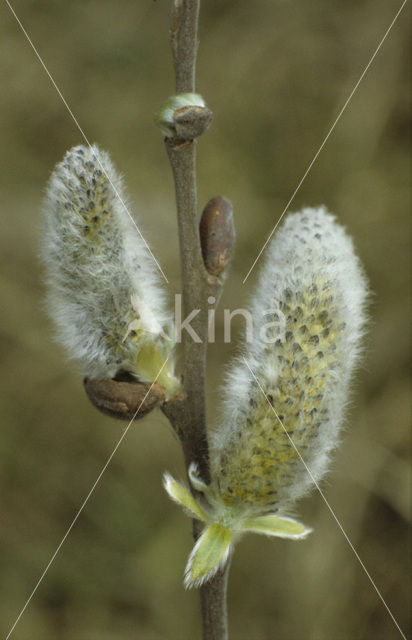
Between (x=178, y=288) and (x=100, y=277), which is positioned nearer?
(x=100, y=277)

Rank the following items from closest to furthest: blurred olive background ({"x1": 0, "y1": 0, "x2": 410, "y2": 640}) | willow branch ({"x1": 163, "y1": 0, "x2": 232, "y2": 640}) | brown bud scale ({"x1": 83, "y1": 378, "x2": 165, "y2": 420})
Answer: willow branch ({"x1": 163, "y1": 0, "x2": 232, "y2": 640}) < brown bud scale ({"x1": 83, "y1": 378, "x2": 165, "y2": 420}) < blurred olive background ({"x1": 0, "y1": 0, "x2": 410, "y2": 640})

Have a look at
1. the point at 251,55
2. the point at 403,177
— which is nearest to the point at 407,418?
the point at 403,177

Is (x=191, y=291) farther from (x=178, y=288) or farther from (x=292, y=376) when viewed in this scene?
(x=178, y=288)

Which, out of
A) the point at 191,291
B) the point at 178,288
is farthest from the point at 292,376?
the point at 178,288

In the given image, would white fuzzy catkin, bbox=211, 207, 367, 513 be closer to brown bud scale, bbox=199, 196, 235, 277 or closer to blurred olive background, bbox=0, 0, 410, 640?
brown bud scale, bbox=199, 196, 235, 277

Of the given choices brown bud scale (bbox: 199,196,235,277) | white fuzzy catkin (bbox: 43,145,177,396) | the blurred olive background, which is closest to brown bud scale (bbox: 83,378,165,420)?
white fuzzy catkin (bbox: 43,145,177,396)

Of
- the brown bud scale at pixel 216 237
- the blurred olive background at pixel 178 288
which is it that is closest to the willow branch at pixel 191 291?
the brown bud scale at pixel 216 237
